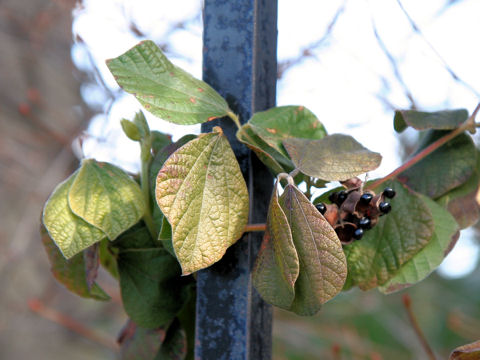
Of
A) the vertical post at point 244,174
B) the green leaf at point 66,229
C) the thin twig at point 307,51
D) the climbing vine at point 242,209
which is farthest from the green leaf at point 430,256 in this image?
the thin twig at point 307,51

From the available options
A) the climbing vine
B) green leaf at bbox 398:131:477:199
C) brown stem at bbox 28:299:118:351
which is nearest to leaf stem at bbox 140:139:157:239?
the climbing vine

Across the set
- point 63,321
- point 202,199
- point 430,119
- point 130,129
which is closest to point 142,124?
point 130,129

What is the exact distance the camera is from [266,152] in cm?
34

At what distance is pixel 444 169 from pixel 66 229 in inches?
11.8

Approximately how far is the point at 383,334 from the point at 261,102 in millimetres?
2699

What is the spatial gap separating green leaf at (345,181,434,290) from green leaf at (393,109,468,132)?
6 cm

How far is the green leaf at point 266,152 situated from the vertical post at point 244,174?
2cm

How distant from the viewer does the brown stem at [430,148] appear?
0.38 m

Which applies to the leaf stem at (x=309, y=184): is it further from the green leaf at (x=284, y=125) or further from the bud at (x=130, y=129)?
the bud at (x=130, y=129)

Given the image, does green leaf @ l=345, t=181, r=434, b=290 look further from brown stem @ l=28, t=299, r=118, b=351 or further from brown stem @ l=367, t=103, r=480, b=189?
brown stem @ l=28, t=299, r=118, b=351

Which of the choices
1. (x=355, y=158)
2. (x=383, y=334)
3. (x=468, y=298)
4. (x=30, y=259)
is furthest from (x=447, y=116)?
(x=468, y=298)

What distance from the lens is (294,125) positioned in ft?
1.24

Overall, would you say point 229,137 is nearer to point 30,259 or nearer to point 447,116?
point 447,116

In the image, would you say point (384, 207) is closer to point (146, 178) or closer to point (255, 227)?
point (255, 227)
